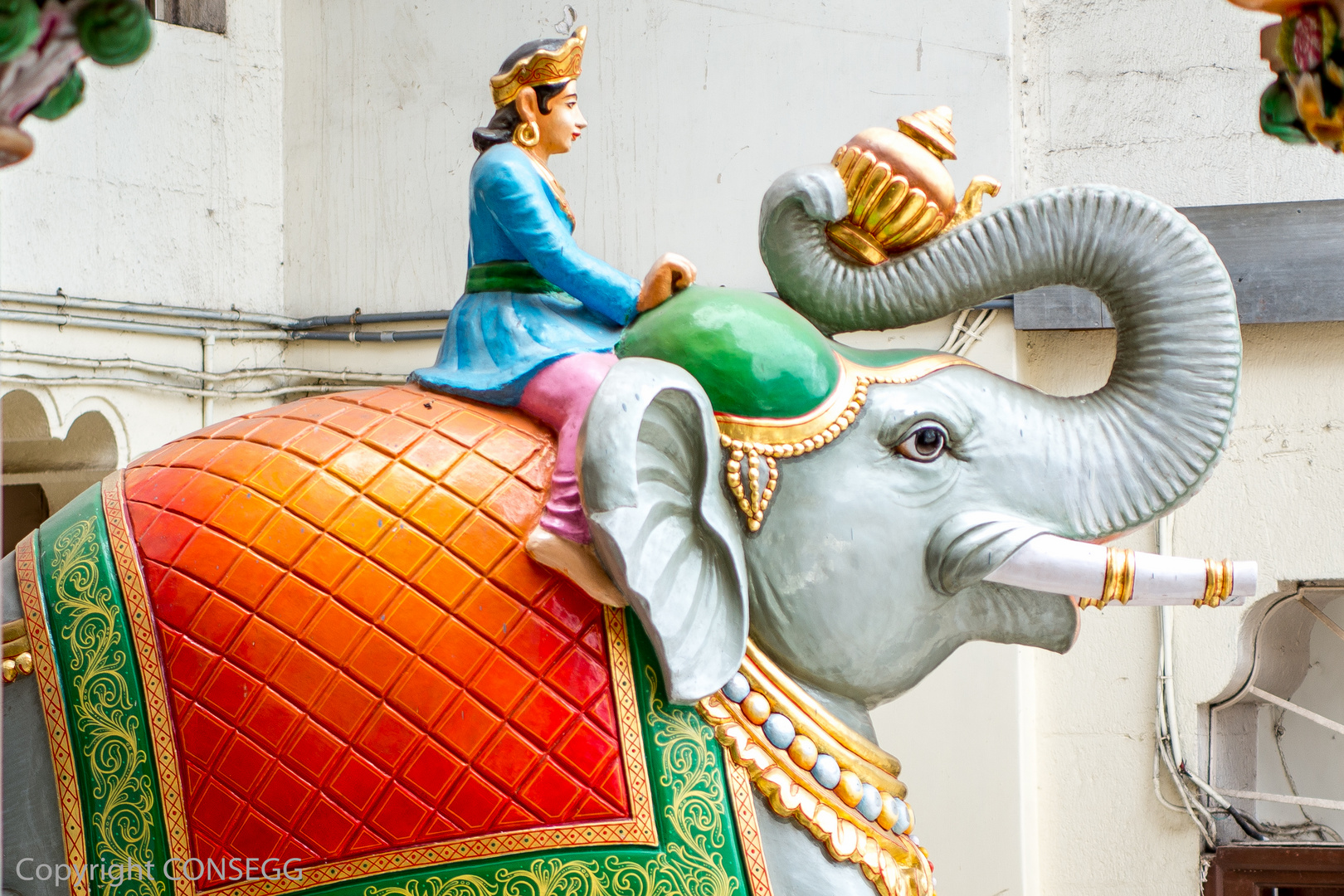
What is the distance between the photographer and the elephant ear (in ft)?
5.25

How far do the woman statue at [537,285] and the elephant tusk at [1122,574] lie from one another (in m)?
0.55

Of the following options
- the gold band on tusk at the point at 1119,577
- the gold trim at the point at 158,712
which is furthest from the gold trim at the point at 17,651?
the gold band on tusk at the point at 1119,577

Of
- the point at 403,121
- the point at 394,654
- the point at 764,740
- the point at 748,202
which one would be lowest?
the point at 764,740

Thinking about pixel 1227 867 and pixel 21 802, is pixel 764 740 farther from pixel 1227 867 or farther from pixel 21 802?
pixel 1227 867

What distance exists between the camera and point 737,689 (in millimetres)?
1707

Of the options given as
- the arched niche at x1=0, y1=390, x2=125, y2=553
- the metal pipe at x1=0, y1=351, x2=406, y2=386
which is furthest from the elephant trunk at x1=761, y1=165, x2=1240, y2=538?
the arched niche at x1=0, y1=390, x2=125, y2=553

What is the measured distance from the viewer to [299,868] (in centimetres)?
165

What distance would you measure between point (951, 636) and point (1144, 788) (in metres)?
1.88

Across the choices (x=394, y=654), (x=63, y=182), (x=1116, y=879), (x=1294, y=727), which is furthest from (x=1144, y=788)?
(x=63, y=182)

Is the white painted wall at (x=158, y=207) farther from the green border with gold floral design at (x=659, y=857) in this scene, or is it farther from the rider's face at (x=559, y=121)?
the green border with gold floral design at (x=659, y=857)

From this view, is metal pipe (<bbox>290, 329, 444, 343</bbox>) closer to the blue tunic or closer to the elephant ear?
the blue tunic

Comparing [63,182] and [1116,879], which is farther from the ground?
[63,182]

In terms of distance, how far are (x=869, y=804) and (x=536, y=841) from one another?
409 mm

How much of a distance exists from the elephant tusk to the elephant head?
29 mm
